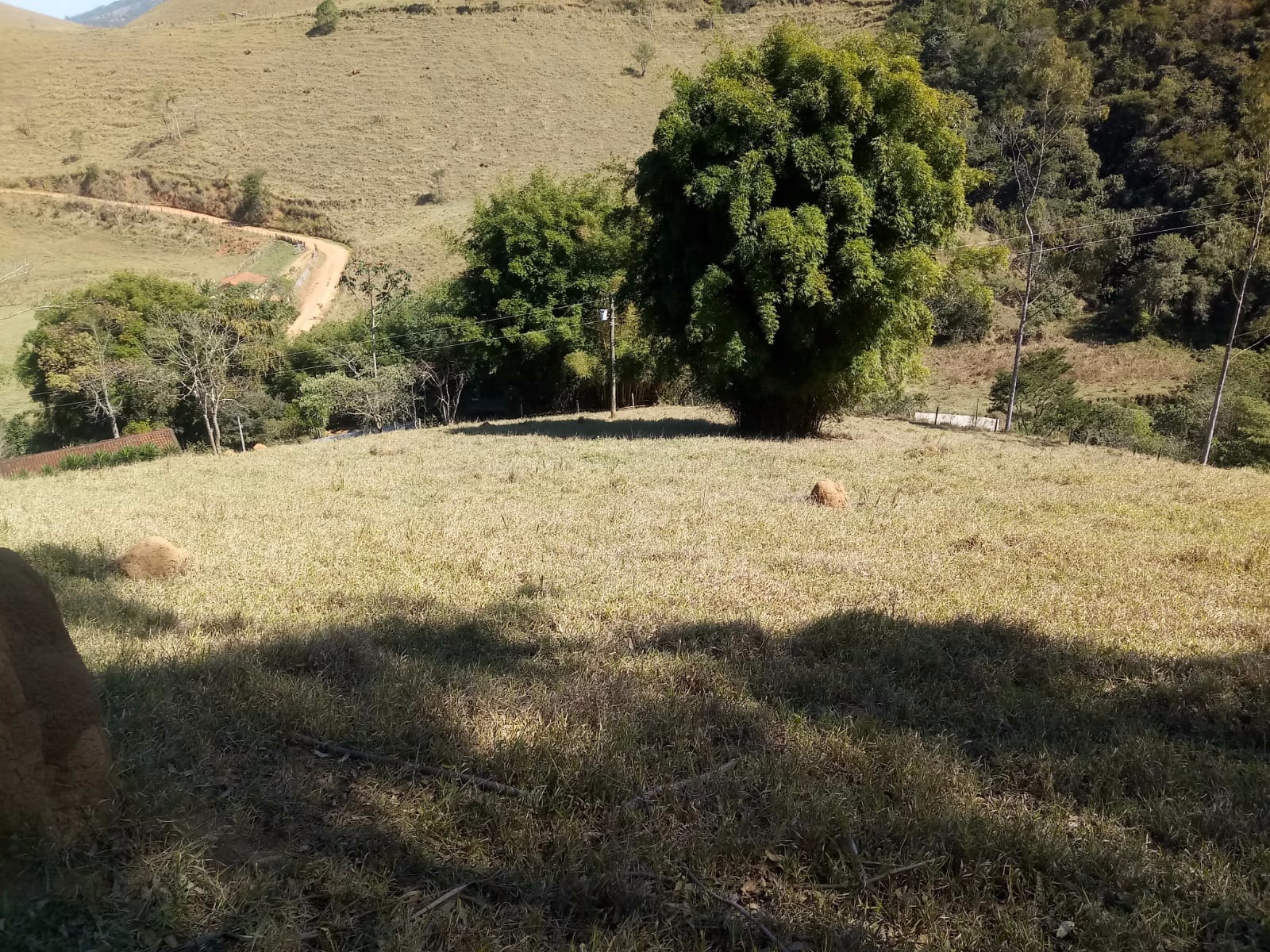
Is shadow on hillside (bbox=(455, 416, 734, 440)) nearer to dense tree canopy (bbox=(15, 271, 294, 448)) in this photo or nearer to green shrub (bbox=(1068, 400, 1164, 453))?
green shrub (bbox=(1068, 400, 1164, 453))

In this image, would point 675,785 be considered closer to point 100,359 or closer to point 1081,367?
point 100,359

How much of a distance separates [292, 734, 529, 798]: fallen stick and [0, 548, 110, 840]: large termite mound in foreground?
79 centimetres

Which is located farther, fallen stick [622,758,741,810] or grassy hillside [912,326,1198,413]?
grassy hillside [912,326,1198,413]

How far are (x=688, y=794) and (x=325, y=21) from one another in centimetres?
9894

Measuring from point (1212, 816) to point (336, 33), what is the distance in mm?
97436

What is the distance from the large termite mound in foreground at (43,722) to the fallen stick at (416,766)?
31.1 inches

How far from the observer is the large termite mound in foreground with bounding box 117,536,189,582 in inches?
245

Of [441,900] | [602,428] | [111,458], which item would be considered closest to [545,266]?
[602,428]

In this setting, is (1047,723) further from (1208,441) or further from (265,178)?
(265,178)

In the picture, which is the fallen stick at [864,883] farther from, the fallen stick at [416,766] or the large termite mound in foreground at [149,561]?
the large termite mound in foreground at [149,561]

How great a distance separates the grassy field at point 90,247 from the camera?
135 feet

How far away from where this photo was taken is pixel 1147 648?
4.77 metres

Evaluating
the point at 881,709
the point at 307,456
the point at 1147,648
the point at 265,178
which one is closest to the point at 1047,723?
the point at 881,709

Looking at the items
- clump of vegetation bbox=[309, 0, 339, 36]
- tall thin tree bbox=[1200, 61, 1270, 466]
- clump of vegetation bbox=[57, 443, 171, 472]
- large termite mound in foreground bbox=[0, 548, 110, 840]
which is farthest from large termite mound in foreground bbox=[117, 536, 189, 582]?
clump of vegetation bbox=[309, 0, 339, 36]
